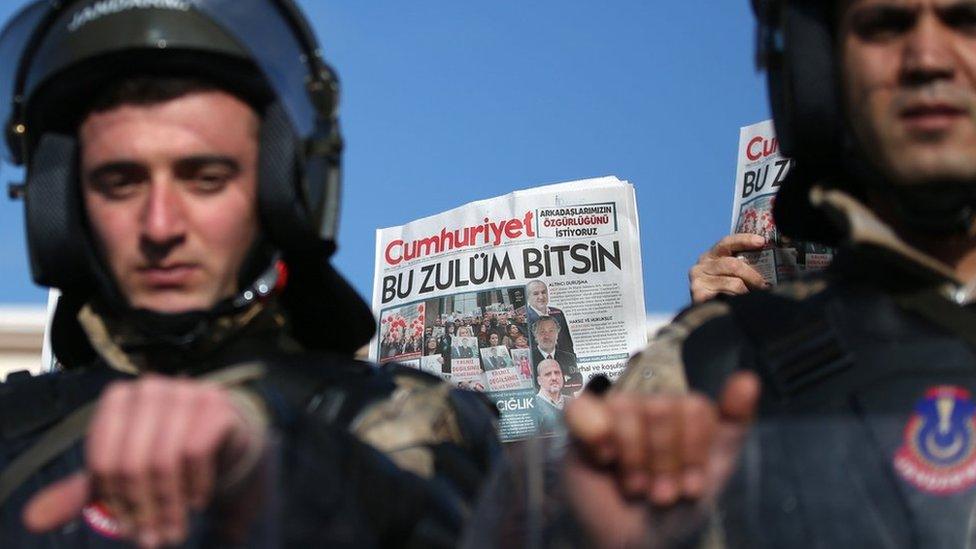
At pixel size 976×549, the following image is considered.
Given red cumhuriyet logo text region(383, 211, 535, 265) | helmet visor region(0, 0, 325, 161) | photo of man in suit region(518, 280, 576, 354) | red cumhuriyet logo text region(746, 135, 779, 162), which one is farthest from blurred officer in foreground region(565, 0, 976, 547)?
red cumhuriyet logo text region(383, 211, 535, 265)

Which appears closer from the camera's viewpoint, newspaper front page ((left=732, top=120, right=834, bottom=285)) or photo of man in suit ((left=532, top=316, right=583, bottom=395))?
newspaper front page ((left=732, top=120, right=834, bottom=285))

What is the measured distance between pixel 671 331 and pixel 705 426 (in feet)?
2.95

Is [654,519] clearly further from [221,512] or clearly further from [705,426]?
[221,512]

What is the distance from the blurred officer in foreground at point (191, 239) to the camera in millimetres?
1986

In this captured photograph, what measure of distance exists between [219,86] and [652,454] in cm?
140

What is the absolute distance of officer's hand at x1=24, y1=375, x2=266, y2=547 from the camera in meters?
1.00

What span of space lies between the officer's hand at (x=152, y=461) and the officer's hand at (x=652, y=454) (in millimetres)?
265

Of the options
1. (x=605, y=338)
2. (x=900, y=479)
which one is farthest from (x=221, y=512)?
(x=605, y=338)

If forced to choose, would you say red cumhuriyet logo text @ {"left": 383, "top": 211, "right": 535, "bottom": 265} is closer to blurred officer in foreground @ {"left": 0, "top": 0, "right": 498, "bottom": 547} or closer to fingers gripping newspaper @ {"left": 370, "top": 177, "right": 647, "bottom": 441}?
fingers gripping newspaper @ {"left": 370, "top": 177, "right": 647, "bottom": 441}

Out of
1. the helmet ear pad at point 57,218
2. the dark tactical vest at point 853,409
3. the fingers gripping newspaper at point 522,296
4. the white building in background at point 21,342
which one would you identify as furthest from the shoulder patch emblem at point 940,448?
the white building in background at point 21,342

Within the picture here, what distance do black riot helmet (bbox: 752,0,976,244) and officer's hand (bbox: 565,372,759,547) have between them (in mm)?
918

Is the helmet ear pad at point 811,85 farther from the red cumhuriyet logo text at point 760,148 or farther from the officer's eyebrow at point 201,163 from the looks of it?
the red cumhuriyet logo text at point 760,148

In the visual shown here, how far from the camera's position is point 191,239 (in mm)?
2064

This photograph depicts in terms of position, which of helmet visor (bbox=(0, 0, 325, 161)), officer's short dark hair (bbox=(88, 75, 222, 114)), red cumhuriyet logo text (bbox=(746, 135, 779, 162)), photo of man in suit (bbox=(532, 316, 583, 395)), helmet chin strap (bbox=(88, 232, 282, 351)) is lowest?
helmet chin strap (bbox=(88, 232, 282, 351))
